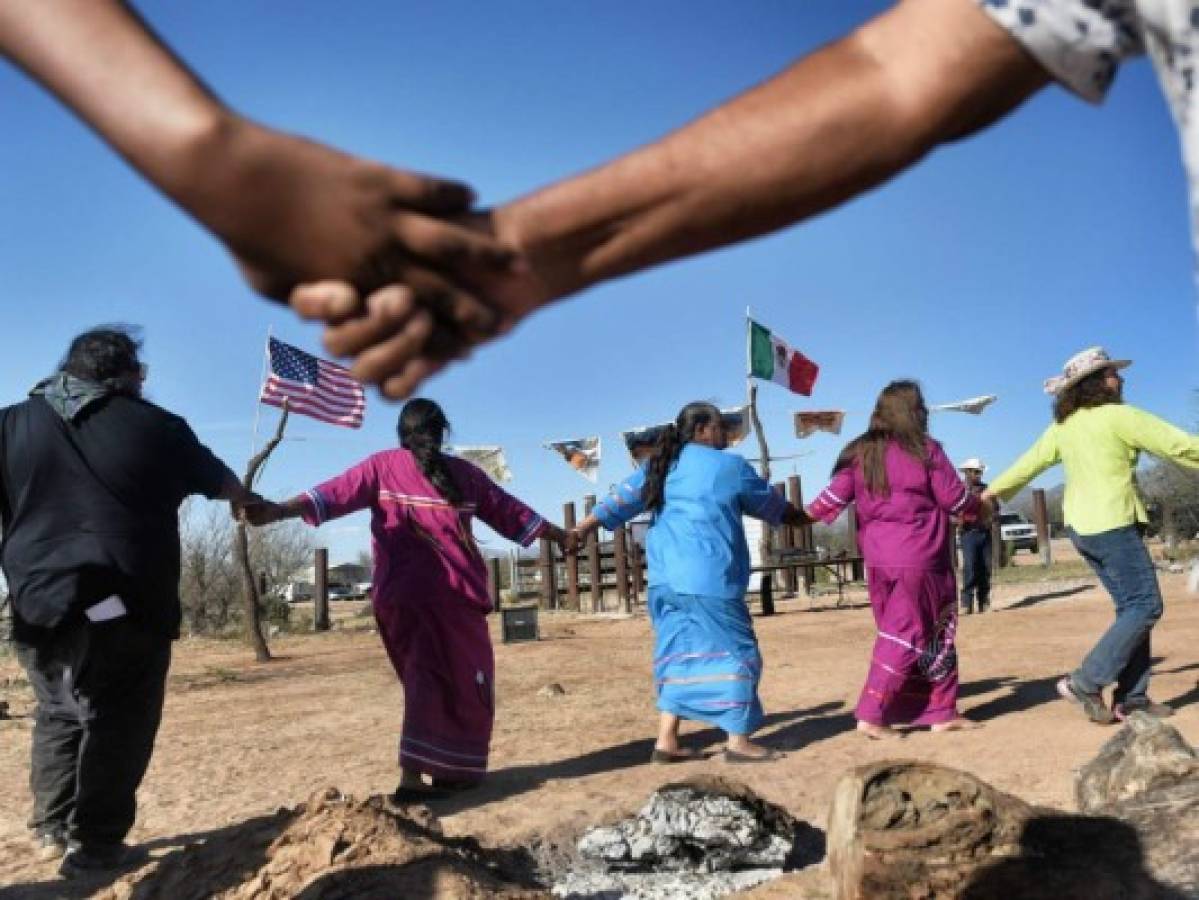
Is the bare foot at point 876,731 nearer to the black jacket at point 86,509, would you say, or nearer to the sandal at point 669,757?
the sandal at point 669,757

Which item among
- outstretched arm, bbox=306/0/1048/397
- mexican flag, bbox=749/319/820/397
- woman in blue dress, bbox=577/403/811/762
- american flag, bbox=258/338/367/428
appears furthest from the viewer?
mexican flag, bbox=749/319/820/397

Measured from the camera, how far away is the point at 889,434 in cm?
564

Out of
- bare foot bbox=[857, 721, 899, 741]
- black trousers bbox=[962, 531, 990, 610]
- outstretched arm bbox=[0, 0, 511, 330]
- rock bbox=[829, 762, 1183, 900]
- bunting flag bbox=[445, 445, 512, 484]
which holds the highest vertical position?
bunting flag bbox=[445, 445, 512, 484]

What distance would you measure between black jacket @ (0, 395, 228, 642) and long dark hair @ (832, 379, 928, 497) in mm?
3386

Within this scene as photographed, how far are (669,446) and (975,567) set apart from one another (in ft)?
28.7

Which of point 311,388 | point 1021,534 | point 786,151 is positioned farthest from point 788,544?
point 786,151

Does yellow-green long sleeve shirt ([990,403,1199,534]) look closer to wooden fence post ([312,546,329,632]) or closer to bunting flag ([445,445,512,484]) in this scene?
bunting flag ([445,445,512,484])

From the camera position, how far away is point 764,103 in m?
1.14

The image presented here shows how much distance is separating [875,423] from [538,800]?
2670 mm

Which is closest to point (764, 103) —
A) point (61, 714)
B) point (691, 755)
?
point (61, 714)

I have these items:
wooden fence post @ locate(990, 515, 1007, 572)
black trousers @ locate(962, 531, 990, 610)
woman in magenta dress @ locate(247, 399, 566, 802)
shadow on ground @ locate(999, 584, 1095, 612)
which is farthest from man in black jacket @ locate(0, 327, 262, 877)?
wooden fence post @ locate(990, 515, 1007, 572)

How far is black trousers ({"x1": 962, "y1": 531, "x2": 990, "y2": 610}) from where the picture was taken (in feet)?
42.5

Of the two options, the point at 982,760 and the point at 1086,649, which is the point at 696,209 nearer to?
the point at 982,760

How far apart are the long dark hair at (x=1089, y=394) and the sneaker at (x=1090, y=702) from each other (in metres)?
1.40
